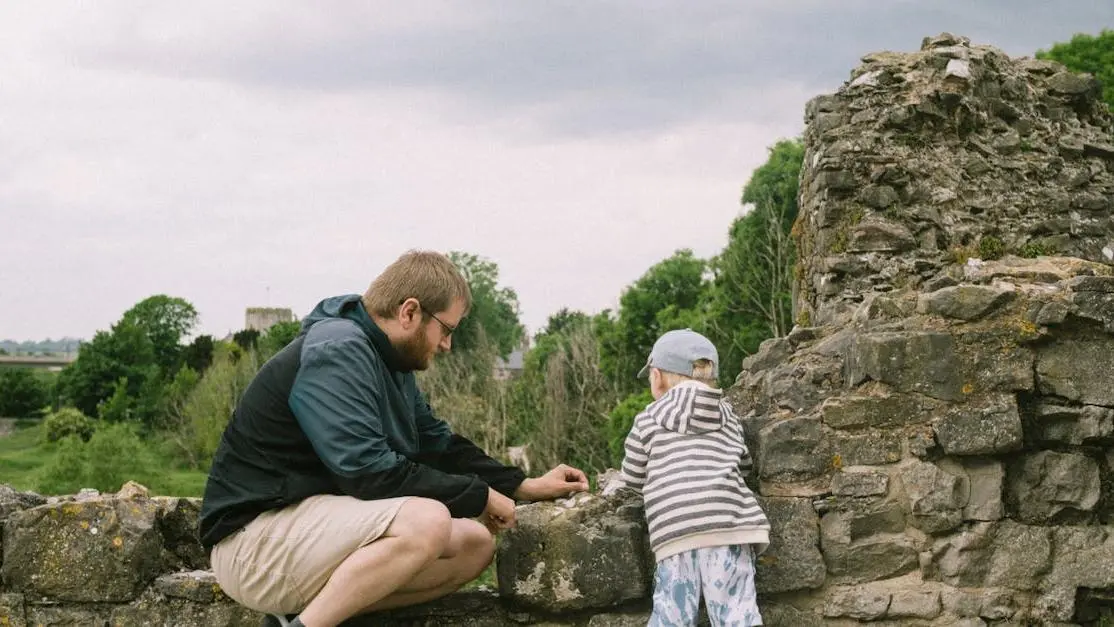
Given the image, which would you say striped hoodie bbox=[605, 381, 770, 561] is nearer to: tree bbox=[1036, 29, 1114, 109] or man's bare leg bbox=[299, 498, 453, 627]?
man's bare leg bbox=[299, 498, 453, 627]

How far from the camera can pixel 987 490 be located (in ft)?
15.0

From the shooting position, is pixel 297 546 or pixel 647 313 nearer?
pixel 297 546

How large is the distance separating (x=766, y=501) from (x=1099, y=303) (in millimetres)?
1566

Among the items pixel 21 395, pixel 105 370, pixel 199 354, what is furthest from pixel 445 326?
pixel 21 395

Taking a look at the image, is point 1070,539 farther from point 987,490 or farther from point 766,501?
point 766,501

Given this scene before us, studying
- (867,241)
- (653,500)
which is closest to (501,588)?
(653,500)

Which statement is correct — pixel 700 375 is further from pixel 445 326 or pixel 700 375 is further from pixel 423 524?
pixel 423 524

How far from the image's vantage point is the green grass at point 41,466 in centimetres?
3131

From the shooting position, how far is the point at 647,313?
1438 inches

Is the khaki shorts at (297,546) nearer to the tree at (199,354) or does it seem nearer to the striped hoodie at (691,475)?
the striped hoodie at (691,475)

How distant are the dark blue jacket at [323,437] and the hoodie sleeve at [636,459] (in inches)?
25.4

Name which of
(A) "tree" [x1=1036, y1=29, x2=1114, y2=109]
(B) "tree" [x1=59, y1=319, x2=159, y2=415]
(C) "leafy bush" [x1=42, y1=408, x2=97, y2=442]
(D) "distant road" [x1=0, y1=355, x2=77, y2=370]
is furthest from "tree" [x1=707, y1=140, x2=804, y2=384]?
(D) "distant road" [x1=0, y1=355, x2=77, y2=370]

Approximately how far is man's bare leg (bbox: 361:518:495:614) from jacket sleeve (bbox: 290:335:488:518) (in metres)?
0.17

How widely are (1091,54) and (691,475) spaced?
2886 centimetres
